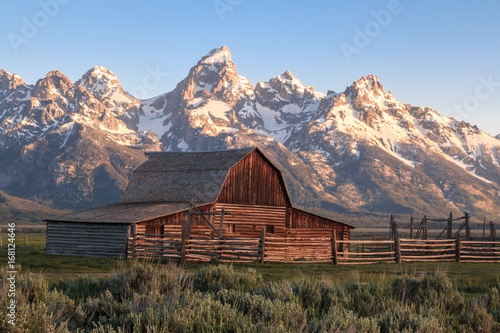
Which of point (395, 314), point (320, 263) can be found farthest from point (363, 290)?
point (320, 263)

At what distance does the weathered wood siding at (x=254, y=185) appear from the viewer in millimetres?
36469

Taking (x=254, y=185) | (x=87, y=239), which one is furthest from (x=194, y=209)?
(x=254, y=185)

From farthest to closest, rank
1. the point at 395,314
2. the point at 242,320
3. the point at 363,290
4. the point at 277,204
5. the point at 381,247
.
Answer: the point at 381,247 → the point at 277,204 → the point at 363,290 → the point at 395,314 → the point at 242,320

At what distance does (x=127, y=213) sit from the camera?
32.6 m

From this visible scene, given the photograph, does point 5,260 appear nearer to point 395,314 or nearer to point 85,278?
point 85,278

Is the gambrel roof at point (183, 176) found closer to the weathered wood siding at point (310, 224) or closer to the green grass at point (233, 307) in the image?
the weathered wood siding at point (310, 224)

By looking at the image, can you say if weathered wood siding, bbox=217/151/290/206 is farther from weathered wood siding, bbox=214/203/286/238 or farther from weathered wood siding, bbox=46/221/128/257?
weathered wood siding, bbox=46/221/128/257

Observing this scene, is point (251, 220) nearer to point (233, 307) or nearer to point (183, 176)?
point (183, 176)

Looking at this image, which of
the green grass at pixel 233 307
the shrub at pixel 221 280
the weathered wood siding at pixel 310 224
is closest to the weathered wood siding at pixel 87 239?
the weathered wood siding at pixel 310 224

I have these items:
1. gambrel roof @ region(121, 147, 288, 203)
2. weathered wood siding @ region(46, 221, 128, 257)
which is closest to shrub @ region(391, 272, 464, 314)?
weathered wood siding @ region(46, 221, 128, 257)

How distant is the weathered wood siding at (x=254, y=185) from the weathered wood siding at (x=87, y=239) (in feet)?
24.8

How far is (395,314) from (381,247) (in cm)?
4386

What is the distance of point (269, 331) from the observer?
7477 millimetres

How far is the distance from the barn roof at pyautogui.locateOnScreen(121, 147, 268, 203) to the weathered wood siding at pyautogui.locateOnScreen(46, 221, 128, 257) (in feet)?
21.1
